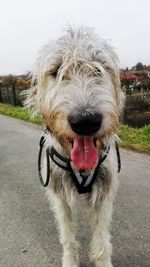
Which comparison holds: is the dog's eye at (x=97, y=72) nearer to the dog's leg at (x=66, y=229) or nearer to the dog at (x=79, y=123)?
the dog at (x=79, y=123)

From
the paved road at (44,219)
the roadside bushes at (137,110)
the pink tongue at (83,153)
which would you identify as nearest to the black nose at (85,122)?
the pink tongue at (83,153)

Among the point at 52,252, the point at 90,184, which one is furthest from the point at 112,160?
the point at 52,252

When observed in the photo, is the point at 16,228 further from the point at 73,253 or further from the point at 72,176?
the point at 72,176

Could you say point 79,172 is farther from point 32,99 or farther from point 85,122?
point 85,122

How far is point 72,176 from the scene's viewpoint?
3975 mm

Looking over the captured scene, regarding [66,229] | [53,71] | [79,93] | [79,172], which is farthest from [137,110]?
[79,93]

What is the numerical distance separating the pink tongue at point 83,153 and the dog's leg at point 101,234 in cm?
82

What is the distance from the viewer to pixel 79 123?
10.1ft

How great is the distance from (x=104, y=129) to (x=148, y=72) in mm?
11694

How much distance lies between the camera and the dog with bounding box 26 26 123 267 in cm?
321

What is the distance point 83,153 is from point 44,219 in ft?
6.91

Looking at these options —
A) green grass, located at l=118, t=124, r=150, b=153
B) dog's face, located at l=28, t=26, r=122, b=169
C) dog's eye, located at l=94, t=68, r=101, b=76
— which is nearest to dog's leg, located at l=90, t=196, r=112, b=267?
dog's face, located at l=28, t=26, r=122, b=169

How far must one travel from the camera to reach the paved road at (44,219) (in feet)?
14.3

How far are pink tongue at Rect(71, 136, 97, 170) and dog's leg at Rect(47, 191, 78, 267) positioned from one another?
0.87m
